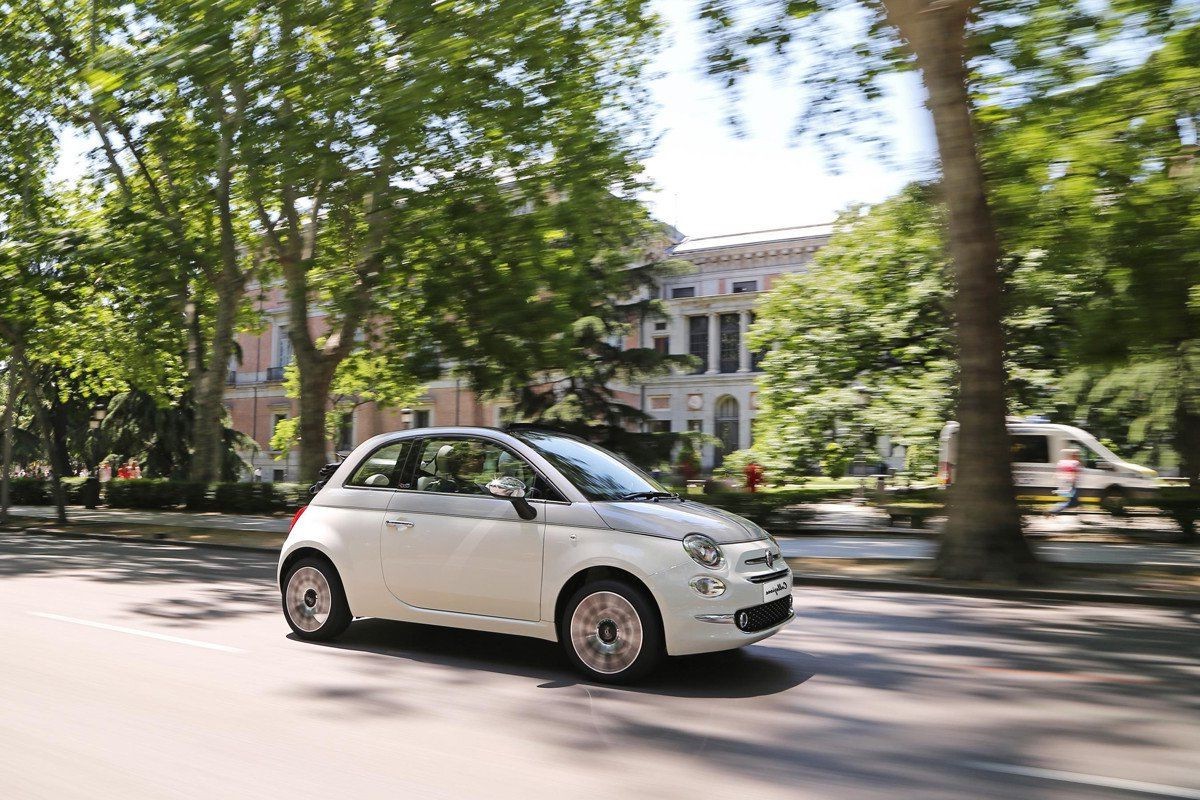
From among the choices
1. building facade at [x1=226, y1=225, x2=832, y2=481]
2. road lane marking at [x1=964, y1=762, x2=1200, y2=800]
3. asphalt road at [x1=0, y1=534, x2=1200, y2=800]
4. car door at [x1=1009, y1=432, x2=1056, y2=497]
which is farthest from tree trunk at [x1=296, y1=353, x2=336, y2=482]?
building facade at [x1=226, y1=225, x2=832, y2=481]

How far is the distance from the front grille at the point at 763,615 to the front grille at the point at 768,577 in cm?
15

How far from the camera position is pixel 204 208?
2552 cm

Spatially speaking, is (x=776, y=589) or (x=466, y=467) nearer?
(x=776, y=589)

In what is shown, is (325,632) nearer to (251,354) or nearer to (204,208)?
(204,208)

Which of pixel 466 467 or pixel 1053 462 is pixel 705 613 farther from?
pixel 1053 462

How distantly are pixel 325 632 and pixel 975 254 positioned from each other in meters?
8.90

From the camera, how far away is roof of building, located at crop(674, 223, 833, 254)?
193 feet

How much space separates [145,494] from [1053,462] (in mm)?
26721

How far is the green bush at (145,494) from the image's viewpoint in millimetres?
29828

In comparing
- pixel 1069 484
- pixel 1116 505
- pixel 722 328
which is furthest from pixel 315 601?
pixel 722 328

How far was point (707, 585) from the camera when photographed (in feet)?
20.0

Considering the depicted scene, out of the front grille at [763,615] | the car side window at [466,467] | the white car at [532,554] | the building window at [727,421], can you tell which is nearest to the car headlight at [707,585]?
the white car at [532,554]

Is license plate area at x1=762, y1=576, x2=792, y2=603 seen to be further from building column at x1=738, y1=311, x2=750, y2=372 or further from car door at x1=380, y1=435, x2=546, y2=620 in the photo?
building column at x1=738, y1=311, x2=750, y2=372

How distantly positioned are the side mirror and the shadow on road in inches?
43.4
